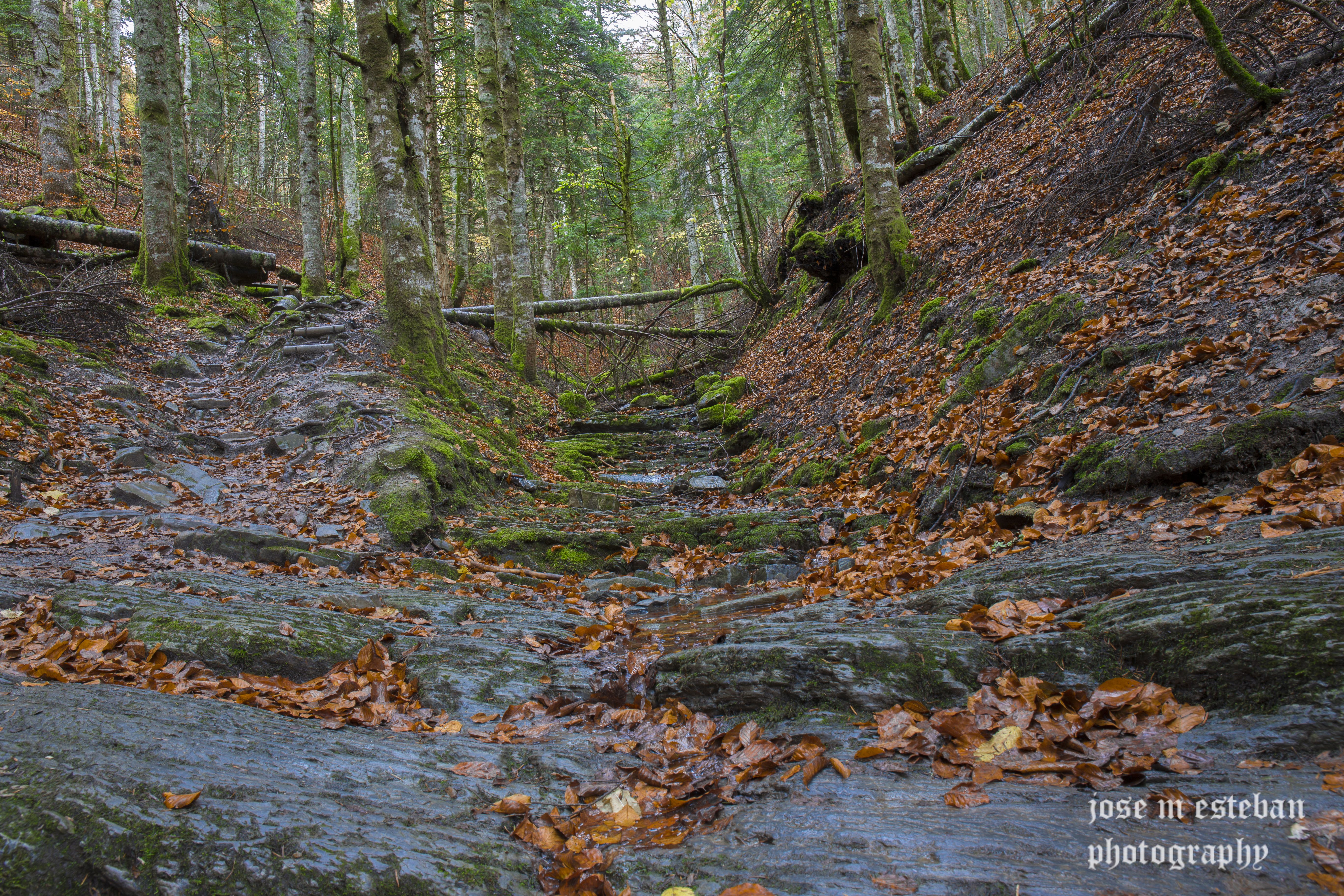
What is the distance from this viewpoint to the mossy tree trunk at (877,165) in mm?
9094

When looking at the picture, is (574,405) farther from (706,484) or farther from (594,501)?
(594,501)

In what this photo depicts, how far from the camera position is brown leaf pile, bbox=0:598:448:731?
2.48 metres

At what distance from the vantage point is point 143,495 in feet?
18.1

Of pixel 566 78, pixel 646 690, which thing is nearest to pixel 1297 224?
pixel 646 690

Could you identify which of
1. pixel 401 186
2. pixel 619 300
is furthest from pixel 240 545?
pixel 619 300

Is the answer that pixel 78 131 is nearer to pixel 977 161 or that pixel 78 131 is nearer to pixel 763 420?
pixel 763 420

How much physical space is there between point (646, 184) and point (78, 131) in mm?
17256

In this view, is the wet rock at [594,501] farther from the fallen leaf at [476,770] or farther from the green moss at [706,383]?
the green moss at [706,383]

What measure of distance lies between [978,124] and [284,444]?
1359 cm

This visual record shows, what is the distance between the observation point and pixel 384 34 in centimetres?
889

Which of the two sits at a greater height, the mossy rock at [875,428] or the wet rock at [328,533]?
the mossy rock at [875,428]

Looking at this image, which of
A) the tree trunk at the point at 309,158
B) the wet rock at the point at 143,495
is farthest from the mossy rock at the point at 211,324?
the wet rock at the point at 143,495

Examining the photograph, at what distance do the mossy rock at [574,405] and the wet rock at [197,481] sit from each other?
8318 millimetres

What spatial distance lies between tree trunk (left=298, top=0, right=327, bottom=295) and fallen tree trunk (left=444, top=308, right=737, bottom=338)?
10.1 ft
